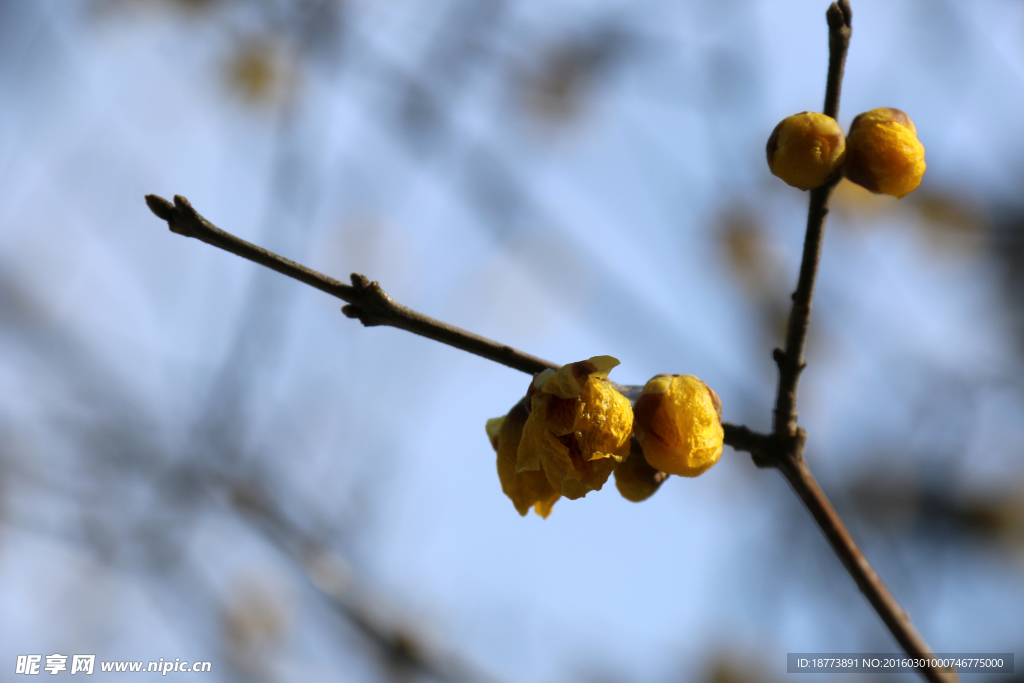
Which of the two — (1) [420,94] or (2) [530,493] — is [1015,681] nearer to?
(2) [530,493]

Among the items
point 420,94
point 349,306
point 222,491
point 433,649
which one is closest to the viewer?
point 349,306

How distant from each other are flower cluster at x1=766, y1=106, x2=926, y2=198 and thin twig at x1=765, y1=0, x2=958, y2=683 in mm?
45

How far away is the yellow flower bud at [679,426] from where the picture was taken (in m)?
1.36

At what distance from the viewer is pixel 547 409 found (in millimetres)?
1342

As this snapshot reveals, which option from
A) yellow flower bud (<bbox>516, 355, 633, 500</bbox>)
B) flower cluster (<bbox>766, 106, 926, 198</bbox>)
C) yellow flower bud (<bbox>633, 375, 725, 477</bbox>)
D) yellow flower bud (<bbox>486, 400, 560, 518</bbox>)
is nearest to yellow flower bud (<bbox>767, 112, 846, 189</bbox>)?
flower cluster (<bbox>766, 106, 926, 198</bbox>)

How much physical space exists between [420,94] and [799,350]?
3.44 meters

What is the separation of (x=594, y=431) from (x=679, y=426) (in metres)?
0.17

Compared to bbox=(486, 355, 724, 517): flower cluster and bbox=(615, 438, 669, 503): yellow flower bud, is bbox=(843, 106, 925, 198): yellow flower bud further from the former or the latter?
bbox=(615, 438, 669, 503): yellow flower bud

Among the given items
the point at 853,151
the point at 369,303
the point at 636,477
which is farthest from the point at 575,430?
the point at 853,151

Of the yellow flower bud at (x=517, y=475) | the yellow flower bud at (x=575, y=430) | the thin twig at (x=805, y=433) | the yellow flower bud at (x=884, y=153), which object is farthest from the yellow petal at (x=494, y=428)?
the yellow flower bud at (x=884, y=153)

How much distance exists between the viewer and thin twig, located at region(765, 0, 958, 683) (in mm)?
1351

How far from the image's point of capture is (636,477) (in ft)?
5.17

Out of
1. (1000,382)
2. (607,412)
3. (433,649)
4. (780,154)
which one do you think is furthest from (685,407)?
(1000,382)

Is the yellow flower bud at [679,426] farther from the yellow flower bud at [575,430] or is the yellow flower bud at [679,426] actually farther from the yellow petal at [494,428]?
the yellow petal at [494,428]
